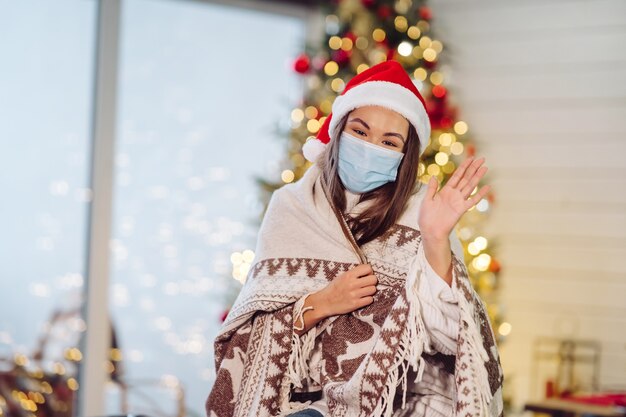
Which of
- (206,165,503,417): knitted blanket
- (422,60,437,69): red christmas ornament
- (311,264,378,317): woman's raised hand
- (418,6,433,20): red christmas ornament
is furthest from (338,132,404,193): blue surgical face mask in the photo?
(418,6,433,20): red christmas ornament

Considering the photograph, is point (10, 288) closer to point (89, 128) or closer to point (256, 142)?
point (89, 128)

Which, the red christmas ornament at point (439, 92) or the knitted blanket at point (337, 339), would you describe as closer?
the knitted blanket at point (337, 339)

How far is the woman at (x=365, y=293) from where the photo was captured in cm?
210

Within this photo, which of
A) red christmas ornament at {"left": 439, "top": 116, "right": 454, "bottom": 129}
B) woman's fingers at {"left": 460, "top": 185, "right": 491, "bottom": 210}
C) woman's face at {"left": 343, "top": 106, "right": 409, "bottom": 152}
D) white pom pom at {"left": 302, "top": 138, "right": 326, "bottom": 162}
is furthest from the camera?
red christmas ornament at {"left": 439, "top": 116, "right": 454, "bottom": 129}

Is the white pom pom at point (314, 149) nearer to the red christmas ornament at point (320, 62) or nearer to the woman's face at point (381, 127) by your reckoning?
the woman's face at point (381, 127)

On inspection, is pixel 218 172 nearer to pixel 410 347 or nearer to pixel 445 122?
pixel 445 122

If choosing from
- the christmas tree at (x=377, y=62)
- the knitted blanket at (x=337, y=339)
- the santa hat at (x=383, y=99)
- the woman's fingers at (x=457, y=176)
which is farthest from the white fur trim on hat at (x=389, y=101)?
the christmas tree at (x=377, y=62)

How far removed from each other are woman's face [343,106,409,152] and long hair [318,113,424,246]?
0.03m

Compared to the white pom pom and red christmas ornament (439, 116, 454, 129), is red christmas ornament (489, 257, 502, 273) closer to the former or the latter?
red christmas ornament (439, 116, 454, 129)

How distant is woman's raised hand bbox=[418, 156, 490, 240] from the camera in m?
2.06

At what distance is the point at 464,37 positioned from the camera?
5.32m

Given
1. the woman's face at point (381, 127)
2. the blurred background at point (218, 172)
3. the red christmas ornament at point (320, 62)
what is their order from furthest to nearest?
the red christmas ornament at point (320, 62), the blurred background at point (218, 172), the woman's face at point (381, 127)

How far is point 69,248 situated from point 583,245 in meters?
2.63

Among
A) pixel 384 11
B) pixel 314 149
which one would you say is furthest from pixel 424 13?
pixel 314 149
